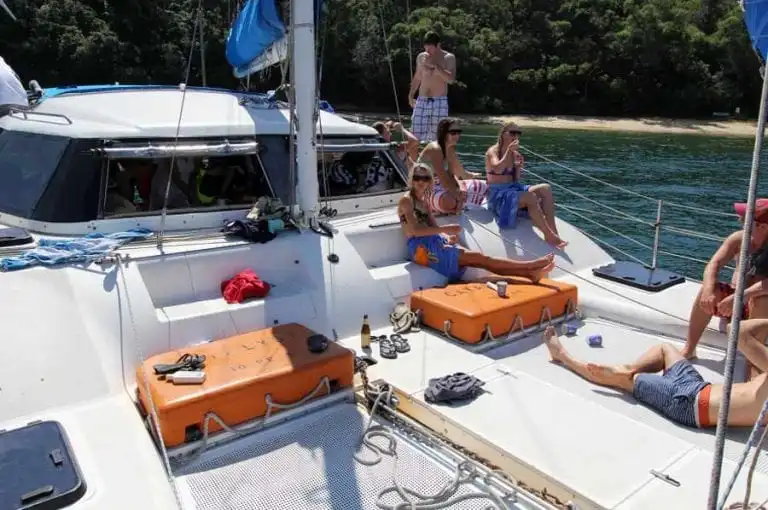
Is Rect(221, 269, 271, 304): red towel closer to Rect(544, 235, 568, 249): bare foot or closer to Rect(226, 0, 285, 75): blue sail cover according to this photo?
Rect(226, 0, 285, 75): blue sail cover

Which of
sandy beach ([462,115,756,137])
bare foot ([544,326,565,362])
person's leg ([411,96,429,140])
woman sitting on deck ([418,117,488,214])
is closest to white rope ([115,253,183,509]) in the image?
bare foot ([544,326,565,362])

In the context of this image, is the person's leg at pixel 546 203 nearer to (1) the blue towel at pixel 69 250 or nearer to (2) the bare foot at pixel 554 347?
(2) the bare foot at pixel 554 347

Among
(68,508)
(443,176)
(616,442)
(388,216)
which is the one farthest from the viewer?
(443,176)

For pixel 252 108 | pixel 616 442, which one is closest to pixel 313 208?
pixel 252 108

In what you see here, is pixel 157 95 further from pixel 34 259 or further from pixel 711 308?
pixel 711 308

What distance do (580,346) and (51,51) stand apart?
4438 cm

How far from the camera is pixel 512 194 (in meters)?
5.72

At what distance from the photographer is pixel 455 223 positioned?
5.61 m

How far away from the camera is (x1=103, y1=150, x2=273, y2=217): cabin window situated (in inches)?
178

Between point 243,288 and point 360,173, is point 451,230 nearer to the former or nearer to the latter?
point 360,173

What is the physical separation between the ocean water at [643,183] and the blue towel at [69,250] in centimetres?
344

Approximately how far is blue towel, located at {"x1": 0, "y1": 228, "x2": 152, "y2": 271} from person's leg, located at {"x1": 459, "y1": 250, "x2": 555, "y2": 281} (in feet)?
7.76

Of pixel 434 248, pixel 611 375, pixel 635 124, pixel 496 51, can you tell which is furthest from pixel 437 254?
pixel 496 51

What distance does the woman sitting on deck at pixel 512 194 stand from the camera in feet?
18.8
